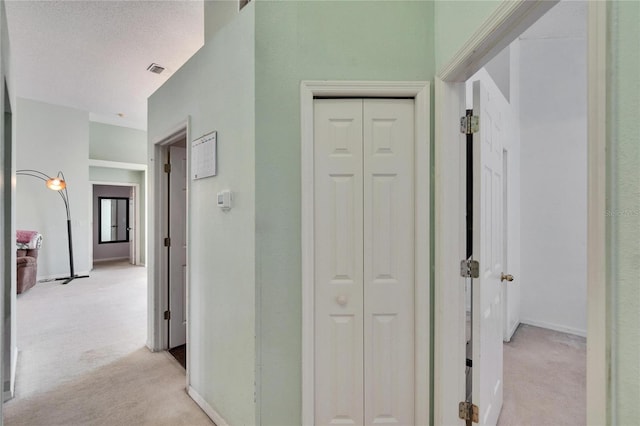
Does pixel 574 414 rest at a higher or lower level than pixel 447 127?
lower

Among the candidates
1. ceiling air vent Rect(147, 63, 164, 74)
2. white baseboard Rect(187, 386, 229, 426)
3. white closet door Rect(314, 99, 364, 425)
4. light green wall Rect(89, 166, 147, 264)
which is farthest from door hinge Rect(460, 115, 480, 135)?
light green wall Rect(89, 166, 147, 264)

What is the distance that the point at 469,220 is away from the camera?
1725mm

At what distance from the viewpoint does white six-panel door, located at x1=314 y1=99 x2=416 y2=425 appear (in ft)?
5.29

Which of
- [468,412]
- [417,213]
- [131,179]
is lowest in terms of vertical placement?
[468,412]

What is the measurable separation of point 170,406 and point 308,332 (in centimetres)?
132

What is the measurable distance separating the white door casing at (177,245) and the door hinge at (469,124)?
254 centimetres

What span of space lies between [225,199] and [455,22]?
5.00ft

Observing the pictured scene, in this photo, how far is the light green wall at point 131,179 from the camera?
722 cm

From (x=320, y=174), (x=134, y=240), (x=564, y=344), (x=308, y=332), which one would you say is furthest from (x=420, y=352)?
(x=134, y=240)

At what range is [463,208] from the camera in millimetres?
1547

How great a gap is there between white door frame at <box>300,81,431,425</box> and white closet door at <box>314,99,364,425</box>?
0.05 meters

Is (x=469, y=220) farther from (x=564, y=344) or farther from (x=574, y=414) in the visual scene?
(x=564, y=344)

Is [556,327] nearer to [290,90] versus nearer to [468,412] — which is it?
[468,412]

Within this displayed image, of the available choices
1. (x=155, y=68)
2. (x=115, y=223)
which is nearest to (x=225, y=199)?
(x=155, y=68)
